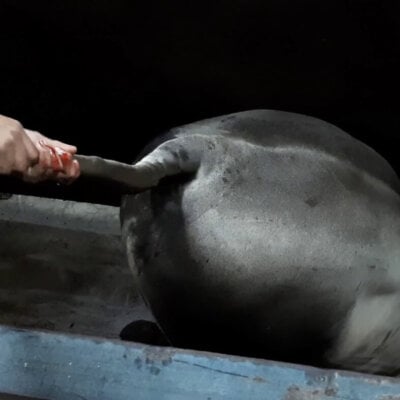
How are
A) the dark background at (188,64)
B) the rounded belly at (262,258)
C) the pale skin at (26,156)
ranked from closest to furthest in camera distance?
the pale skin at (26,156) < the rounded belly at (262,258) < the dark background at (188,64)

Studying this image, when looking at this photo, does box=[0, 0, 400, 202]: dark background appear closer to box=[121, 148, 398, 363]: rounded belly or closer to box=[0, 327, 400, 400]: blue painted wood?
box=[121, 148, 398, 363]: rounded belly

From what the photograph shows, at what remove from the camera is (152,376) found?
447mm

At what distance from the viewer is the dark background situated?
70cm

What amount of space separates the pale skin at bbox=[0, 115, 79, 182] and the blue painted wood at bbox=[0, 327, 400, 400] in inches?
4.4

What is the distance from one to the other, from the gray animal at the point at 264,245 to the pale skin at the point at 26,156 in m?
0.07

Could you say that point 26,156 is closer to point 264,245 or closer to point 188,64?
point 264,245

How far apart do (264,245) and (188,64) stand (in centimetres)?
31

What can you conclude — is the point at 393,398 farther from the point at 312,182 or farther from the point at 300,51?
the point at 300,51

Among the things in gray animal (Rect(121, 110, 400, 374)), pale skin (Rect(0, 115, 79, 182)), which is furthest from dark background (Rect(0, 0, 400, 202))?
pale skin (Rect(0, 115, 79, 182))

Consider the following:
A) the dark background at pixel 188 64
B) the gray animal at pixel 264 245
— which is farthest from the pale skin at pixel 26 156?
the dark background at pixel 188 64

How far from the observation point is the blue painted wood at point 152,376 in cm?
44

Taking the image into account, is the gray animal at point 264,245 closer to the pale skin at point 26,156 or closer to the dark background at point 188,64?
the pale skin at point 26,156

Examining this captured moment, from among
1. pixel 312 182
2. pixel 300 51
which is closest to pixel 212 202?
pixel 312 182

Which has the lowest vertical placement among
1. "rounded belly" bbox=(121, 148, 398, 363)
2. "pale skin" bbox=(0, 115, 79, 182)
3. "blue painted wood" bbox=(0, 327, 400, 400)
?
"blue painted wood" bbox=(0, 327, 400, 400)
